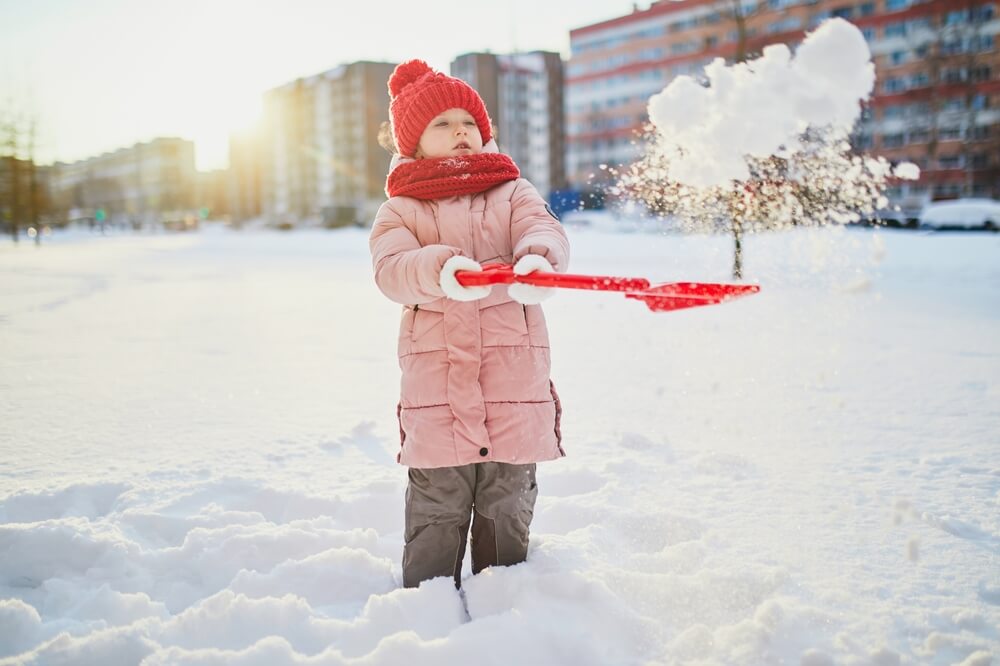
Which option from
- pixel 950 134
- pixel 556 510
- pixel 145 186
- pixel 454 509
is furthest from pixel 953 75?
pixel 145 186

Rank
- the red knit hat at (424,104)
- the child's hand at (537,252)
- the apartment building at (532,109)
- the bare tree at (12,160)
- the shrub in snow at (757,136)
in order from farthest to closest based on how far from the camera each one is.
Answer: the apartment building at (532,109)
the bare tree at (12,160)
the shrub in snow at (757,136)
the red knit hat at (424,104)
the child's hand at (537,252)

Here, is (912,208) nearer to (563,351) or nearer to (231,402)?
(563,351)

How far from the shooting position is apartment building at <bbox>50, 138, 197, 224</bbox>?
361 feet

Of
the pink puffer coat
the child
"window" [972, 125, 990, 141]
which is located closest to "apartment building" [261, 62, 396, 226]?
"window" [972, 125, 990, 141]

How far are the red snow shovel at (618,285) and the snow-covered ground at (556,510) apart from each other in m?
0.94

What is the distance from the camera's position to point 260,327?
27.0 feet

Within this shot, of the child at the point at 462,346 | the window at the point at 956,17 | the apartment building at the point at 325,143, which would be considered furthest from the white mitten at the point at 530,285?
the apartment building at the point at 325,143

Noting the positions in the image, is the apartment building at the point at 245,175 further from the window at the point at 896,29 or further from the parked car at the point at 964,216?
the parked car at the point at 964,216

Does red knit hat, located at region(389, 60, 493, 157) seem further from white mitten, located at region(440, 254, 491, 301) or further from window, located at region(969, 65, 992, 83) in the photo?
window, located at region(969, 65, 992, 83)

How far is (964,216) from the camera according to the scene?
81.7ft

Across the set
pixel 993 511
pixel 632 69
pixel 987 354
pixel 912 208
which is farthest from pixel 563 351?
pixel 632 69

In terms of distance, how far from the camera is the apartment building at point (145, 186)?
10994 cm

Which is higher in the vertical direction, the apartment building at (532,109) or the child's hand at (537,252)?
the apartment building at (532,109)

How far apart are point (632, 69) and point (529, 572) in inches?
2524
